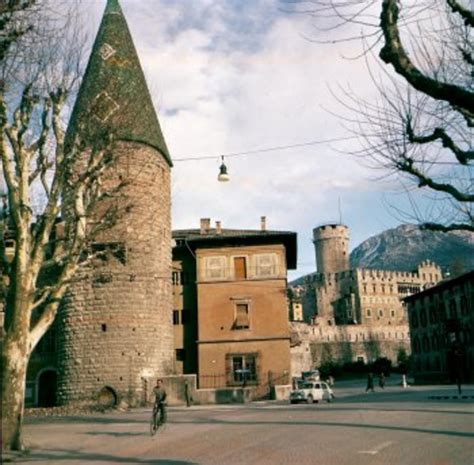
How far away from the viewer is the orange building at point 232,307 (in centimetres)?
3406

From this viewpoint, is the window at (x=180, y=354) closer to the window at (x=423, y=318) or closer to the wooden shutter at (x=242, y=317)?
the wooden shutter at (x=242, y=317)

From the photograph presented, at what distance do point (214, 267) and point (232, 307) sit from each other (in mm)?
2652

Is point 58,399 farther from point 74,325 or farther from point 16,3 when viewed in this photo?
point 16,3

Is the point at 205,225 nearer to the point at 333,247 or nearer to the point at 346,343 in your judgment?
the point at 346,343

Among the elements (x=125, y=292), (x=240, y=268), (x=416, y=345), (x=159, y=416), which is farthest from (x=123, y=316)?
(x=416, y=345)

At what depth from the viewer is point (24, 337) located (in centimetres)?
1267

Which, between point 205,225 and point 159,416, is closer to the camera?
point 159,416

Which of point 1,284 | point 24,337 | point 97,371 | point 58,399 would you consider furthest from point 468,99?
point 58,399

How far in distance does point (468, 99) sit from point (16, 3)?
7.85 metres

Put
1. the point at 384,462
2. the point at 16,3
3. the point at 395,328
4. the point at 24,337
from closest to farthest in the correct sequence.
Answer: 1. the point at 384,462
2. the point at 16,3
3. the point at 24,337
4. the point at 395,328

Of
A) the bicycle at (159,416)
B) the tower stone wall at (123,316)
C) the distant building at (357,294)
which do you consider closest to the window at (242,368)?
the tower stone wall at (123,316)

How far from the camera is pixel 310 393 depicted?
1084 inches

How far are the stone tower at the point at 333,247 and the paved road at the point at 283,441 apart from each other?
82.4m

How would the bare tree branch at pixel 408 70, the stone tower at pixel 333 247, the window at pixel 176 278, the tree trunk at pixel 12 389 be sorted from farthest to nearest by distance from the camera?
the stone tower at pixel 333 247
the window at pixel 176 278
the tree trunk at pixel 12 389
the bare tree branch at pixel 408 70
